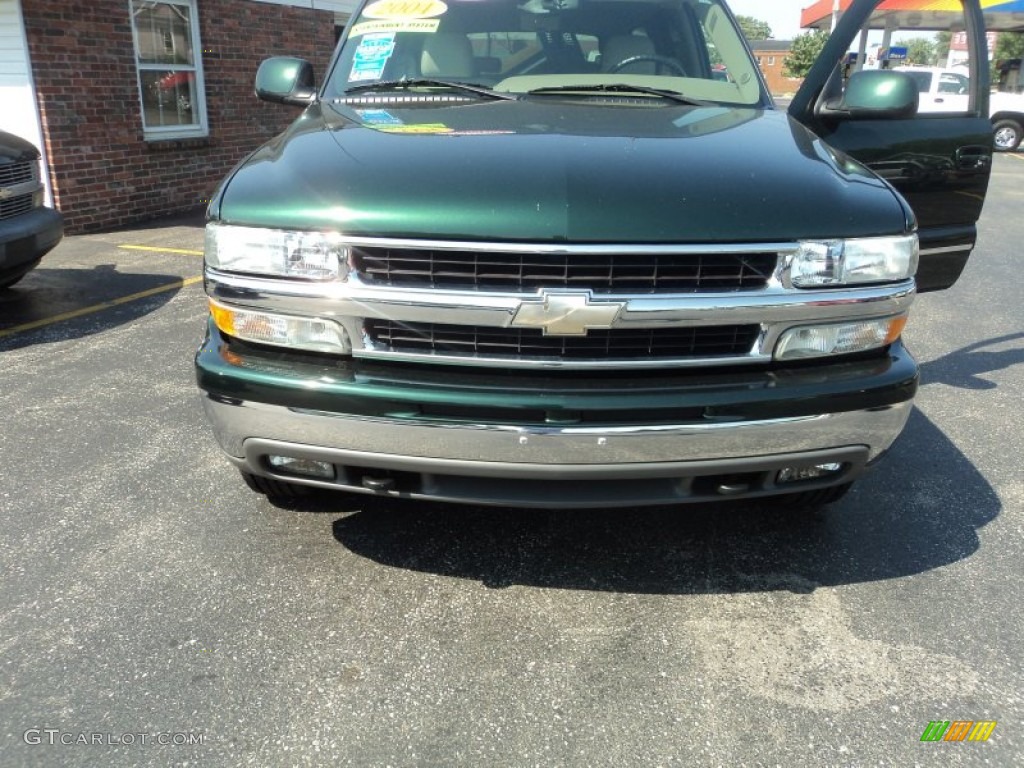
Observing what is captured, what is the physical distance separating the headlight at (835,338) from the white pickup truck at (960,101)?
2068cm

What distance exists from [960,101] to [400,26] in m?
20.6

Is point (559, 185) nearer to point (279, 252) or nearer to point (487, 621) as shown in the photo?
point (279, 252)

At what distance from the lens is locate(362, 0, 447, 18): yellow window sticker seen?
12.3ft

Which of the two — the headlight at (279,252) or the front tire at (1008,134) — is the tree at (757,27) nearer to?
the front tire at (1008,134)

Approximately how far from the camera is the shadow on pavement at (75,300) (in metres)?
5.51


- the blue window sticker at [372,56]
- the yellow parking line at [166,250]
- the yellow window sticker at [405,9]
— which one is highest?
the yellow window sticker at [405,9]

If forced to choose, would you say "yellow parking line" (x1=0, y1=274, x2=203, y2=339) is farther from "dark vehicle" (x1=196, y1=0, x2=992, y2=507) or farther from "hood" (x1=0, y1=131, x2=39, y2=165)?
"dark vehicle" (x1=196, y1=0, x2=992, y2=507)

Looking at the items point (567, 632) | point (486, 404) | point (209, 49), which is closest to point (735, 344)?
point (486, 404)

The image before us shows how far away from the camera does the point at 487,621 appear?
8.54 feet

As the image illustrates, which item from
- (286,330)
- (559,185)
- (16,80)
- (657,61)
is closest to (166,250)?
(16,80)

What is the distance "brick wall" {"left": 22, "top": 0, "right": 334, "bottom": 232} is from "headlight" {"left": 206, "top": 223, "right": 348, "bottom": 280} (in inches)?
284

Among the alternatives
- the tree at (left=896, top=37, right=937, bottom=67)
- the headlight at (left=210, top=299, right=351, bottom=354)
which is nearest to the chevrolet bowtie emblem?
the headlight at (left=210, top=299, right=351, bottom=354)

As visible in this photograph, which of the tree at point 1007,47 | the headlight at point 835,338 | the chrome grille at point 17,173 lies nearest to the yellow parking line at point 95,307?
the chrome grille at point 17,173

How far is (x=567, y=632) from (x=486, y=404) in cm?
78
